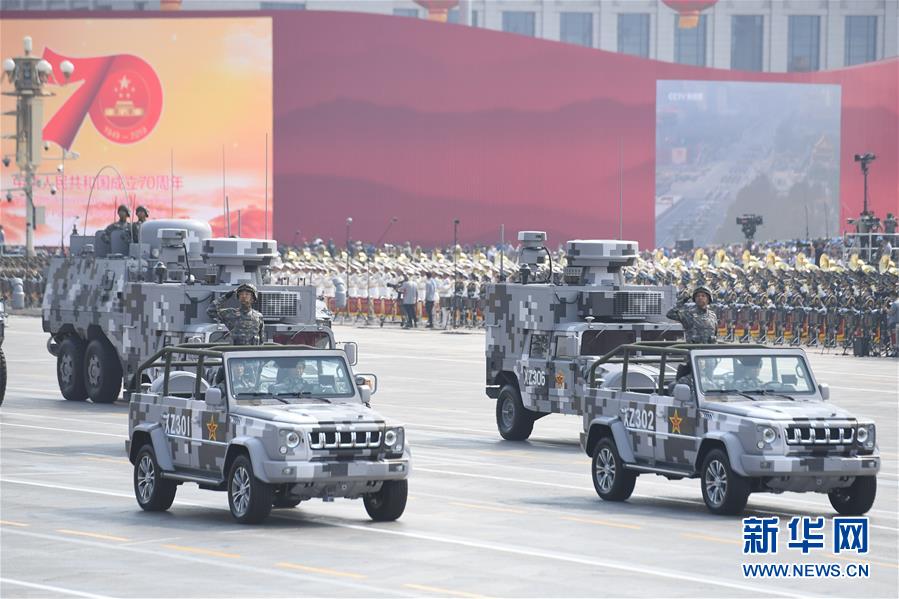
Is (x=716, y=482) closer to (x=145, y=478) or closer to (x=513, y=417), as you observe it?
(x=145, y=478)

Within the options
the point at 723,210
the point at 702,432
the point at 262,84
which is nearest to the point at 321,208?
the point at 262,84

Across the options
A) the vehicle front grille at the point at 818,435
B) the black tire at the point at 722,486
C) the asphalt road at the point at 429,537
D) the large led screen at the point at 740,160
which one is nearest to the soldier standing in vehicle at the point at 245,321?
the asphalt road at the point at 429,537

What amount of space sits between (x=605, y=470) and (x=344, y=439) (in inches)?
149

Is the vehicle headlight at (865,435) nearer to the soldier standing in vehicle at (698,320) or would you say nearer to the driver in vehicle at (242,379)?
the soldier standing in vehicle at (698,320)

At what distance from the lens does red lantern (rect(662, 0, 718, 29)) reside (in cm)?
12212

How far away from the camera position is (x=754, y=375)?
18094mm

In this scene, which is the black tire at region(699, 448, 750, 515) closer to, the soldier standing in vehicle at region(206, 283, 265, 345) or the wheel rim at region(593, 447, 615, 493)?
the wheel rim at region(593, 447, 615, 493)

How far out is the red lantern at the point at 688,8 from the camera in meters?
122

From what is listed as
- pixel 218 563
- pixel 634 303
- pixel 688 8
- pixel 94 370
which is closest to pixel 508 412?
pixel 634 303

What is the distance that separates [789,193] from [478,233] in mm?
13785

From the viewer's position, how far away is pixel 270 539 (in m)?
15.7

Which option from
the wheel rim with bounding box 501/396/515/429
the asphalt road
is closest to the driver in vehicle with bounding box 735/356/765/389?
the asphalt road

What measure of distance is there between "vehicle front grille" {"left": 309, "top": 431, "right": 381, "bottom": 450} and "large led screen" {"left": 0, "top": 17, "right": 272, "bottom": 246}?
62.9m

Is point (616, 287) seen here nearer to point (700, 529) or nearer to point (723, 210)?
point (700, 529)
